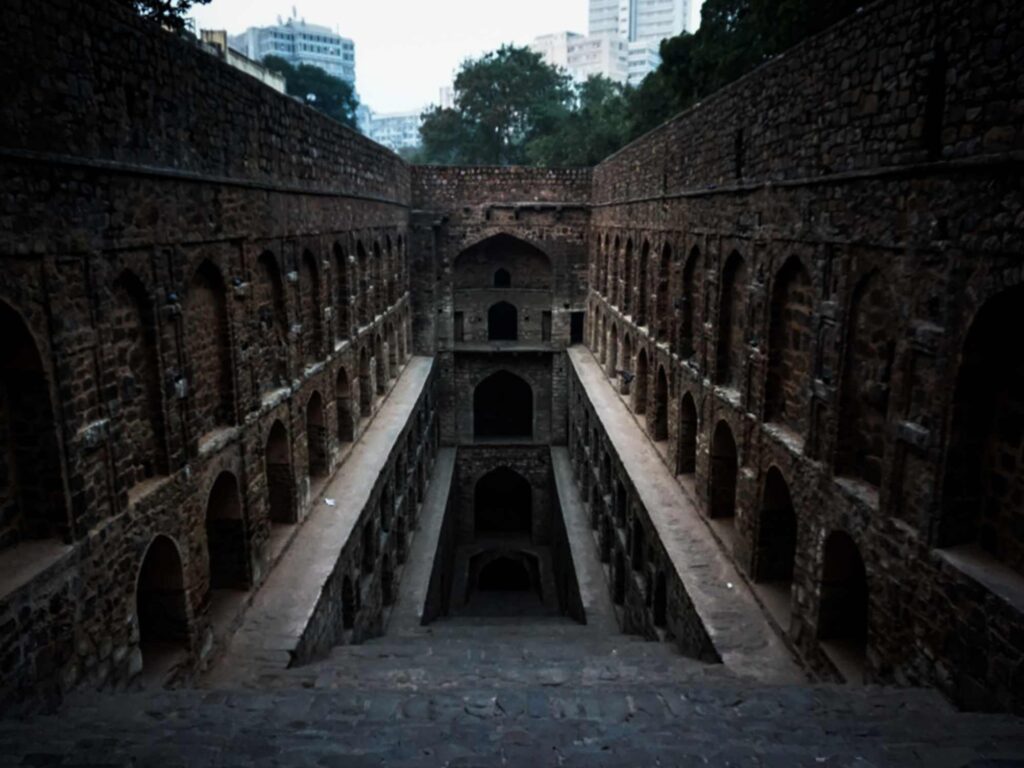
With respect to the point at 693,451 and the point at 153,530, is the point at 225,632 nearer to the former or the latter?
the point at 153,530

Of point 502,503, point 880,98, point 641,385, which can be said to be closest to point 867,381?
point 880,98

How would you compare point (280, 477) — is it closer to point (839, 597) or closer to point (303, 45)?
point (839, 597)

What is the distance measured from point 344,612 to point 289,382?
3292 millimetres

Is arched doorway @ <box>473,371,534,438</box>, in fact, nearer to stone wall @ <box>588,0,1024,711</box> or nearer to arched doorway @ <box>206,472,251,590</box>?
stone wall @ <box>588,0,1024,711</box>

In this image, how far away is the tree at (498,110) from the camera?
42062 mm

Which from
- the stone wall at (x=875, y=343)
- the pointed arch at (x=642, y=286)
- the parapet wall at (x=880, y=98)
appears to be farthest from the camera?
the pointed arch at (x=642, y=286)

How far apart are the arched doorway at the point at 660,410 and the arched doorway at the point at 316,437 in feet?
19.5

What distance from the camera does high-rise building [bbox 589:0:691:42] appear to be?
4970 inches

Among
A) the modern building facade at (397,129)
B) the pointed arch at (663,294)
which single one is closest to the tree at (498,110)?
the pointed arch at (663,294)

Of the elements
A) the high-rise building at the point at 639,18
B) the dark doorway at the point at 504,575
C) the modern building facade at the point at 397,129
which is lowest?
the dark doorway at the point at 504,575

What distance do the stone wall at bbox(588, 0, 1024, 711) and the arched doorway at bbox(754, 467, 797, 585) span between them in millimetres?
24

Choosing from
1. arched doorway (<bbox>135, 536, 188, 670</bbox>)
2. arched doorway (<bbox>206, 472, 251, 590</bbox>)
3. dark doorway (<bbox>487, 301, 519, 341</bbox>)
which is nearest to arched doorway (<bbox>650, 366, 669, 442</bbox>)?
arched doorway (<bbox>206, 472, 251, 590</bbox>)

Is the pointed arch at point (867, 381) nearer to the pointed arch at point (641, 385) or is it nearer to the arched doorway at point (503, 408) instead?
the pointed arch at point (641, 385)

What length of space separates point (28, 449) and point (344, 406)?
8947 millimetres
